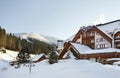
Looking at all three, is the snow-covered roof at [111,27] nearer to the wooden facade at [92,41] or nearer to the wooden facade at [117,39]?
the wooden facade at [117,39]

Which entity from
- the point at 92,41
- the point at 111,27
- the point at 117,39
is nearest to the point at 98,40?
the point at 92,41

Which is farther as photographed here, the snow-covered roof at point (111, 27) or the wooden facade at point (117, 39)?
the snow-covered roof at point (111, 27)

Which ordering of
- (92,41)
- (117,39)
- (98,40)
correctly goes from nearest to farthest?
(117,39), (98,40), (92,41)

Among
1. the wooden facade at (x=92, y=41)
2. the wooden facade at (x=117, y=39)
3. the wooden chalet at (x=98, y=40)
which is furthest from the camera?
the wooden facade at (x=117, y=39)

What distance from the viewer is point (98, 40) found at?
60.5 meters

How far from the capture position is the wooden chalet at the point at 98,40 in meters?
52.4

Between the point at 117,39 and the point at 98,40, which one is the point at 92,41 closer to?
the point at 98,40

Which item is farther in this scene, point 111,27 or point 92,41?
point 92,41

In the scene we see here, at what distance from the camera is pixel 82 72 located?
23.9 m

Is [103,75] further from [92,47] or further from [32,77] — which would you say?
[92,47]

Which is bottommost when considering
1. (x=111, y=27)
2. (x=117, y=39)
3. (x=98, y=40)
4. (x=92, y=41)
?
(x=92, y=41)

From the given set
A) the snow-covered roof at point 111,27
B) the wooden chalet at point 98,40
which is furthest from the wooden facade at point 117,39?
the snow-covered roof at point 111,27

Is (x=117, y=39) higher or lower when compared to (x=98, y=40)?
higher

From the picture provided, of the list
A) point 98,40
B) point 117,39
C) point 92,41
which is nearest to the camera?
point 117,39
